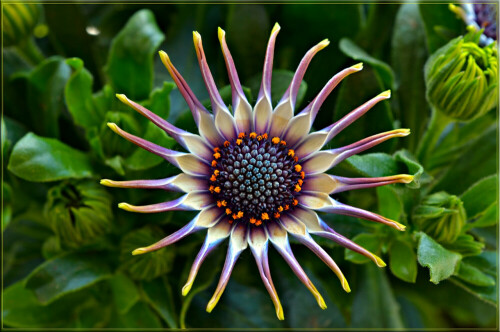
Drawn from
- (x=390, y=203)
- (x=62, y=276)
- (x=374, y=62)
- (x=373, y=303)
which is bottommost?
(x=373, y=303)

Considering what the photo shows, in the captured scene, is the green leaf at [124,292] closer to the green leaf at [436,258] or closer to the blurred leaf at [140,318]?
the blurred leaf at [140,318]

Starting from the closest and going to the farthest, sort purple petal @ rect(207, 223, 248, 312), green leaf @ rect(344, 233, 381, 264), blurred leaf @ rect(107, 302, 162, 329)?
1. purple petal @ rect(207, 223, 248, 312)
2. green leaf @ rect(344, 233, 381, 264)
3. blurred leaf @ rect(107, 302, 162, 329)

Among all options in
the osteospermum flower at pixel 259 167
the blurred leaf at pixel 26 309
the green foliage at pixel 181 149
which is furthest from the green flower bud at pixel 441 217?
the blurred leaf at pixel 26 309

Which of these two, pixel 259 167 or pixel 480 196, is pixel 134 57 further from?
pixel 480 196

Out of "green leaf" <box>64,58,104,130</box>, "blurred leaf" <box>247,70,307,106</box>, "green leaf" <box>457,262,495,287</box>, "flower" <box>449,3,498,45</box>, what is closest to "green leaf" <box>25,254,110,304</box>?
"green leaf" <box>64,58,104,130</box>

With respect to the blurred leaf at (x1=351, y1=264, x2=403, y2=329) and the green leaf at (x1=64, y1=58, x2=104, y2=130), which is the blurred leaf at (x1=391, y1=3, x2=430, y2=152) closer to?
the blurred leaf at (x1=351, y1=264, x2=403, y2=329)

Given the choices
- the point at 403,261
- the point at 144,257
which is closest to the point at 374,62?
the point at 403,261
